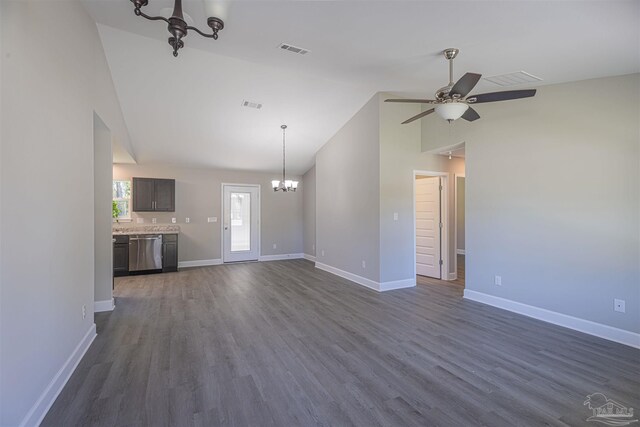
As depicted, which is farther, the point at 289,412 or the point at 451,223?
the point at 451,223

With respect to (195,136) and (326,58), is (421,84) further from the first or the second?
(195,136)

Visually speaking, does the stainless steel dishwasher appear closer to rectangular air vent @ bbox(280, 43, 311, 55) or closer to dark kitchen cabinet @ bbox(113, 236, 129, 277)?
dark kitchen cabinet @ bbox(113, 236, 129, 277)

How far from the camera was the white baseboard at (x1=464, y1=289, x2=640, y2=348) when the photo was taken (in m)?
3.02

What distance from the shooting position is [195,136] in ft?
19.6

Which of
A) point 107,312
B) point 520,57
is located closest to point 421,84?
point 520,57

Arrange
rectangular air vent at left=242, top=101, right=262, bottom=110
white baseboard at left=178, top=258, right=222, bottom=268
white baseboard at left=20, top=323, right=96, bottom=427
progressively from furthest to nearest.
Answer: white baseboard at left=178, top=258, right=222, bottom=268 → rectangular air vent at left=242, top=101, right=262, bottom=110 → white baseboard at left=20, top=323, right=96, bottom=427

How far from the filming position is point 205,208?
7660 millimetres

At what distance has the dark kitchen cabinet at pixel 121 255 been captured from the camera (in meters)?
6.18

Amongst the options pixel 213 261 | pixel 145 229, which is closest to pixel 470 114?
pixel 213 261

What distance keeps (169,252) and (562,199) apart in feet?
23.9

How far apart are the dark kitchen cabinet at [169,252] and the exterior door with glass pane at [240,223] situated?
1315 mm

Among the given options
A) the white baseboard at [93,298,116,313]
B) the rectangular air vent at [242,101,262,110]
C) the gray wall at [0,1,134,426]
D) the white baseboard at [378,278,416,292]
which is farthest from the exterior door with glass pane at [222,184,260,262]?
the gray wall at [0,1,134,426]

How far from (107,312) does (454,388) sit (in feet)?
14.2

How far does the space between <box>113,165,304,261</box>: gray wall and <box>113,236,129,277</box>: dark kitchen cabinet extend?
85cm
